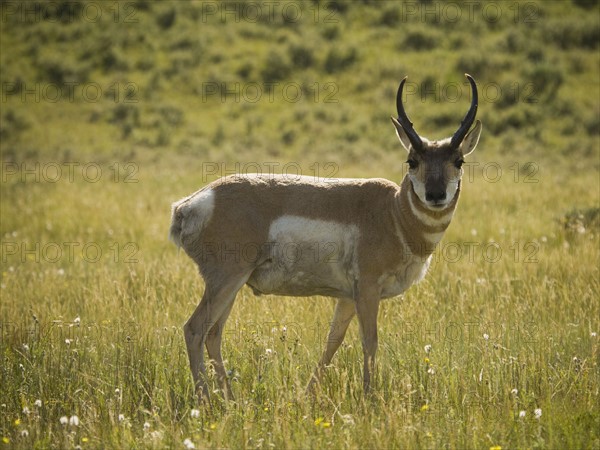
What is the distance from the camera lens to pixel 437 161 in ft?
20.8

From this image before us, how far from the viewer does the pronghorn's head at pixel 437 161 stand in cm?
619

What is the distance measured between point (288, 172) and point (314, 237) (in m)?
11.9

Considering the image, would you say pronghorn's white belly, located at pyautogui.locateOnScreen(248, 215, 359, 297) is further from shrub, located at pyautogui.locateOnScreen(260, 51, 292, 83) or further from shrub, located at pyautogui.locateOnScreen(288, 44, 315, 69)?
shrub, located at pyautogui.locateOnScreen(288, 44, 315, 69)

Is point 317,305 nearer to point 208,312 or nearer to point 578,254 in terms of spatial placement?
point 208,312

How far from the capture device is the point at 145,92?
29.3 meters

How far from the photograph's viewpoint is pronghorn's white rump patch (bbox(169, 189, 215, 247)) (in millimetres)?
6582

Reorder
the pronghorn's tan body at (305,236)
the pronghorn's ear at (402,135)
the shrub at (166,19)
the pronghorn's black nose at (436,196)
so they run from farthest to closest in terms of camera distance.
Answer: the shrub at (166,19)
the pronghorn's ear at (402,135)
the pronghorn's tan body at (305,236)
the pronghorn's black nose at (436,196)

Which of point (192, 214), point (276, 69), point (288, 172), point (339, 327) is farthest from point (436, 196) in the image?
point (276, 69)

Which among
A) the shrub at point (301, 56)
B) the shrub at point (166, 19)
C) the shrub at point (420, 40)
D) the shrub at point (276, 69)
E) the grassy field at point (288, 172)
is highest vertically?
the shrub at point (166, 19)

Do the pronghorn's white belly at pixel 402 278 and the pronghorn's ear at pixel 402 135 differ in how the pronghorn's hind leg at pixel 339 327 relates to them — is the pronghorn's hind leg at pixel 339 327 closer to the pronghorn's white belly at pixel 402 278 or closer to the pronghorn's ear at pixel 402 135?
the pronghorn's white belly at pixel 402 278

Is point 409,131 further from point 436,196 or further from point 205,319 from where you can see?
point 205,319

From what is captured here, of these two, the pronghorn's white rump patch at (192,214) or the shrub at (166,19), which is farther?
the shrub at (166,19)

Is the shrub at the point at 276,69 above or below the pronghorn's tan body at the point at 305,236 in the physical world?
above

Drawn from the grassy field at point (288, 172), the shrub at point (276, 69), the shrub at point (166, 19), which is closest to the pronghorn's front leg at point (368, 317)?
the grassy field at point (288, 172)
